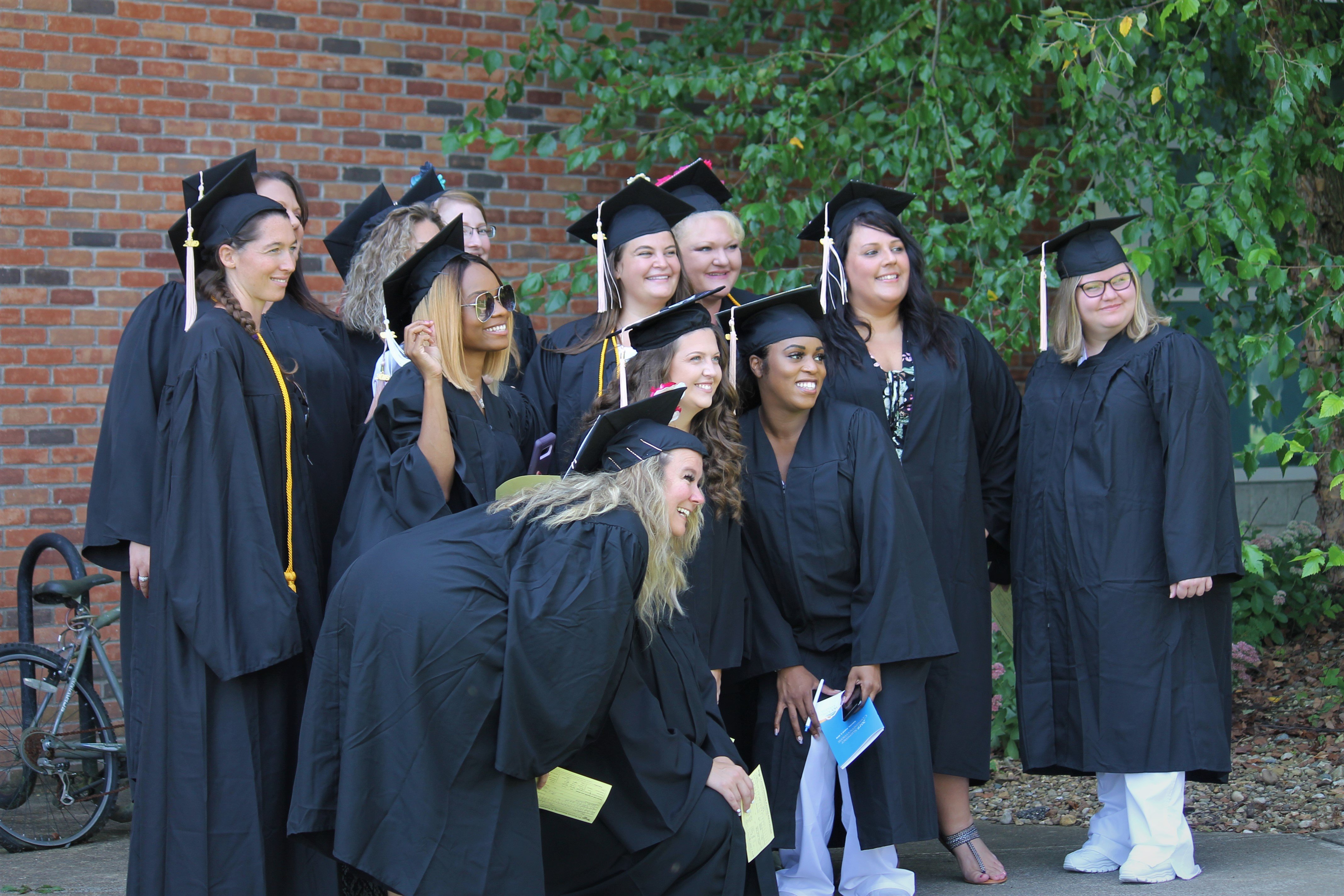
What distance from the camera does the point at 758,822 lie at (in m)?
3.38

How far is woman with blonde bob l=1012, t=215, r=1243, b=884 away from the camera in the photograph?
4.07 meters

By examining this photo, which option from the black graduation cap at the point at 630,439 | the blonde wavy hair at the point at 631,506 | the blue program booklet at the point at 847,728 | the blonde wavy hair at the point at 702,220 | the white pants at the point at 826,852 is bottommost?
the white pants at the point at 826,852

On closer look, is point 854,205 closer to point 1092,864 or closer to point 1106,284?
point 1106,284

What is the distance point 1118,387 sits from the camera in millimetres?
4238

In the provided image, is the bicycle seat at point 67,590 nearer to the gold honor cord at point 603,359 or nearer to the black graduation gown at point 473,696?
the gold honor cord at point 603,359

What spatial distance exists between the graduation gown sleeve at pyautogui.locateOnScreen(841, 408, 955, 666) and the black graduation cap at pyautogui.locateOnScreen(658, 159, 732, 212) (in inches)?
48.9

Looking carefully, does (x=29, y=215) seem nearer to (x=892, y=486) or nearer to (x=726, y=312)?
(x=726, y=312)

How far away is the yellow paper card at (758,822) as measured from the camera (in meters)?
3.34

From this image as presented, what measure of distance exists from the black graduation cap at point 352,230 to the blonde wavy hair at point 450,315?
55.0 inches

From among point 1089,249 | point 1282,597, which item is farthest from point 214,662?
point 1282,597

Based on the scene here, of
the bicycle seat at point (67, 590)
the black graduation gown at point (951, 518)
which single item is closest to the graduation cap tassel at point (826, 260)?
the black graduation gown at point (951, 518)

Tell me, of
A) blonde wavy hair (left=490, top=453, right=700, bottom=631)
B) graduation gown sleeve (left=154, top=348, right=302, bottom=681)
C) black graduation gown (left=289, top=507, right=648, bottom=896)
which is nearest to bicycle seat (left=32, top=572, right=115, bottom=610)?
graduation gown sleeve (left=154, top=348, right=302, bottom=681)

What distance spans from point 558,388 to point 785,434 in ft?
2.62

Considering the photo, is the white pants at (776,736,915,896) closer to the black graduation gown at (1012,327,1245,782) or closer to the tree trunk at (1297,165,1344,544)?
the black graduation gown at (1012,327,1245,782)
